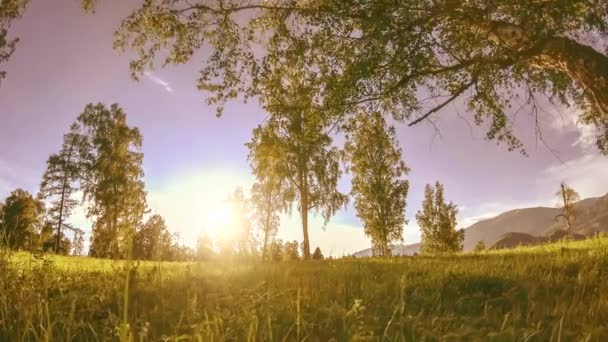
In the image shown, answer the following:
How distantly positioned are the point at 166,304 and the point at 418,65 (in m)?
8.15

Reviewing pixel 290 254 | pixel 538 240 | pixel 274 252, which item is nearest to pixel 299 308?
pixel 274 252

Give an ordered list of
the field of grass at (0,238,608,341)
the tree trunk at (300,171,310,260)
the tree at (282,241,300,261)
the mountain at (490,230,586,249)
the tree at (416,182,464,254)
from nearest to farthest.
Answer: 1. the field of grass at (0,238,608,341)
2. the tree at (282,241,300,261)
3. the mountain at (490,230,586,249)
4. the tree trunk at (300,171,310,260)
5. the tree at (416,182,464,254)

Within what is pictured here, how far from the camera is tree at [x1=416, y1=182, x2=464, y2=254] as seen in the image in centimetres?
6169

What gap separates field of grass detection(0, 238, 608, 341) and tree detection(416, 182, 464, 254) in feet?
183

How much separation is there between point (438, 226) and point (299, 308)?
63215 millimetres

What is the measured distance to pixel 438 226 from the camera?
62.8 metres

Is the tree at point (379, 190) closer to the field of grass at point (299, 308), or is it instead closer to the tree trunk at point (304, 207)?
the tree trunk at point (304, 207)

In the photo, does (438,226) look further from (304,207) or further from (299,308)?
(299,308)

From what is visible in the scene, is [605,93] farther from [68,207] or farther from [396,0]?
[68,207]

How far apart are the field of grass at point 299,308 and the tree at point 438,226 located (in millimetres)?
55766

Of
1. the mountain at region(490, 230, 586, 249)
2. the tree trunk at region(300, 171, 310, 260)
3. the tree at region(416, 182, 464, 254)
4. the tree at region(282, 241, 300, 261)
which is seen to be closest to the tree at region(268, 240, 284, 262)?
the tree at region(282, 241, 300, 261)

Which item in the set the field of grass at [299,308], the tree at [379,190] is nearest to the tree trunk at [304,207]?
the tree at [379,190]

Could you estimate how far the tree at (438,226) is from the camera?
61.7 meters

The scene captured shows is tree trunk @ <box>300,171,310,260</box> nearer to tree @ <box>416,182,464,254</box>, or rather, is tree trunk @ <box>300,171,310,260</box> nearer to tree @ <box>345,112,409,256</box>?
tree @ <box>345,112,409,256</box>
